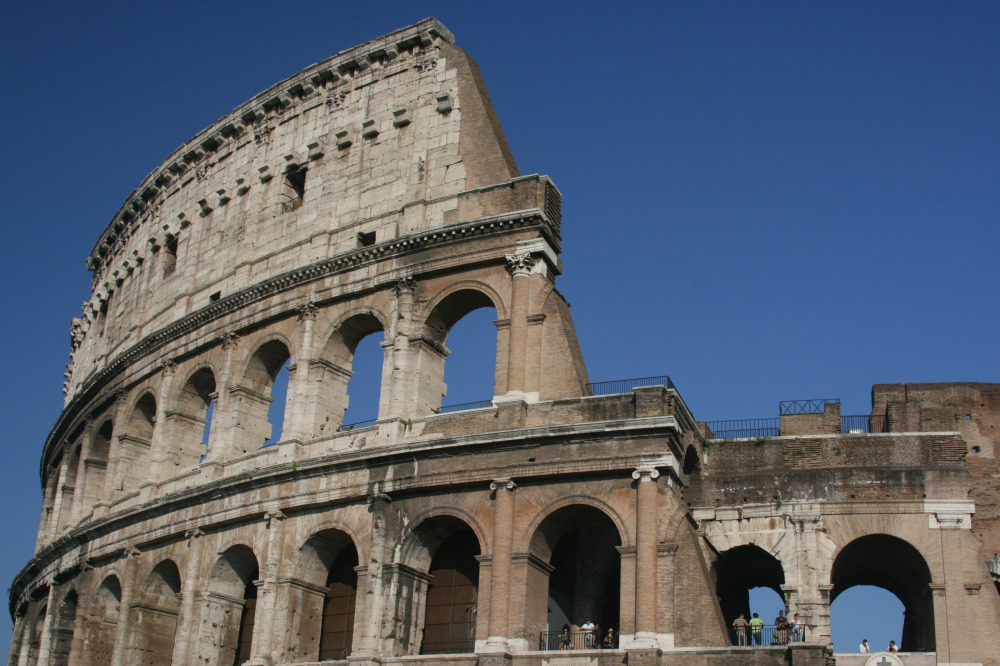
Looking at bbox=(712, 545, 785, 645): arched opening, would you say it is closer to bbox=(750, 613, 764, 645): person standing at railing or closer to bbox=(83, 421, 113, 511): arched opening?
bbox=(750, 613, 764, 645): person standing at railing

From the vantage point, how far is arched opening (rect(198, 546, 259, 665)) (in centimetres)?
2659

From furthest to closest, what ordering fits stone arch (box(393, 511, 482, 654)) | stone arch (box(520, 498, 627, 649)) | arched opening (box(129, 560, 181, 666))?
1. arched opening (box(129, 560, 181, 666))
2. stone arch (box(393, 511, 482, 654))
3. stone arch (box(520, 498, 627, 649))

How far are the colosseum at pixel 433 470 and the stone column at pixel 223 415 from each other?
8 centimetres

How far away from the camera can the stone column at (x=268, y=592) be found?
24.5m

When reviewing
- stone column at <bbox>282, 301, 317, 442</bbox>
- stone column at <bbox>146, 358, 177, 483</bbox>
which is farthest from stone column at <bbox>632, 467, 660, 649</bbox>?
stone column at <bbox>146, 358, 177, 483</bbox>

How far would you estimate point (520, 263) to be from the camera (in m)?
25.2

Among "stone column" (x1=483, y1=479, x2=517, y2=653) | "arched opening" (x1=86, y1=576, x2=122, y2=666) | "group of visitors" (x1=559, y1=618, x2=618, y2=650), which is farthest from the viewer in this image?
"arched opening" (x1=86, y1=576, x2=122, y2=666)

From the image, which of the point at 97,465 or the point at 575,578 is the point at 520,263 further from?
the point at 97,465

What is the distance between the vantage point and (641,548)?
21.4 meters

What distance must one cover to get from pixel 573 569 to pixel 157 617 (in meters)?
10.9

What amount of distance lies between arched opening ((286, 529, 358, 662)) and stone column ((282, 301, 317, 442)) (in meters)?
2.60

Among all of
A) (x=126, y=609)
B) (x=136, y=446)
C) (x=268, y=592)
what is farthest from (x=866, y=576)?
(x=136, y=446)

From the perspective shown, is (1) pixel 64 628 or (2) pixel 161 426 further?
(1) pixel 64 628

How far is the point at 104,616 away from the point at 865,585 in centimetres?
1961
